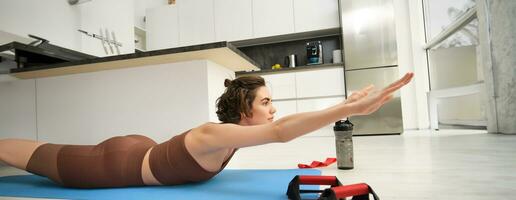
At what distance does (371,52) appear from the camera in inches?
162

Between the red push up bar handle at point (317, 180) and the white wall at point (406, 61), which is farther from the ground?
the white wall at point (406, 61)

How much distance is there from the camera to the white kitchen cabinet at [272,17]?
15.1ft

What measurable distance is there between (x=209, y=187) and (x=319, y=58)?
3799mm

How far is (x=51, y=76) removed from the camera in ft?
8.58

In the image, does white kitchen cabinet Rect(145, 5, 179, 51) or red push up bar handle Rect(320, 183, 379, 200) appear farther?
white kitchen cabinet Rect(145, 5, 179, 51)

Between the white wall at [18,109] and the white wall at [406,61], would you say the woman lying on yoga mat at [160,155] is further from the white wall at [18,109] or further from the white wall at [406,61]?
the white wall at [406,61]

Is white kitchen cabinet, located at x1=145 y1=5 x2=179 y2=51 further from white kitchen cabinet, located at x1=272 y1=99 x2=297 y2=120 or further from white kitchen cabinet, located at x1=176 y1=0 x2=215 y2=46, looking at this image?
white kitchen cabinet, located at x1=272 y1=99 x2=297 y2=120

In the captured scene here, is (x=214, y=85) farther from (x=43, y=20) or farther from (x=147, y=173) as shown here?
(x=43, y=20)

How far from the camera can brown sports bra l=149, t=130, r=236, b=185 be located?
1.09m

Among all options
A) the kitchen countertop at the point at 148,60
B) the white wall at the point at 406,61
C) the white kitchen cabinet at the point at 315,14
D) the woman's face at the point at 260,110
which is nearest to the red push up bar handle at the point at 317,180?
the woman's face at the point at 260,110

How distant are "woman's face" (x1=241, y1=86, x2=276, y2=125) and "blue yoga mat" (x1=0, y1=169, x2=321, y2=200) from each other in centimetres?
26

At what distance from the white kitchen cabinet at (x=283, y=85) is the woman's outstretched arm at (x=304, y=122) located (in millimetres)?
3390

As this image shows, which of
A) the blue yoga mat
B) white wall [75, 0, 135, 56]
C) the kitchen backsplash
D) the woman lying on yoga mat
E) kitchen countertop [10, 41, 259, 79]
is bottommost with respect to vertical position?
the blue yoga mat

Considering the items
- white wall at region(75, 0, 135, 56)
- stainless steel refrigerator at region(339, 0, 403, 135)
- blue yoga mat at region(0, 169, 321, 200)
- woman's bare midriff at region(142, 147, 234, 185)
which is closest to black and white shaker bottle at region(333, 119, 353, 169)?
blue yoga mat at region(0, 169, 321, 200)
